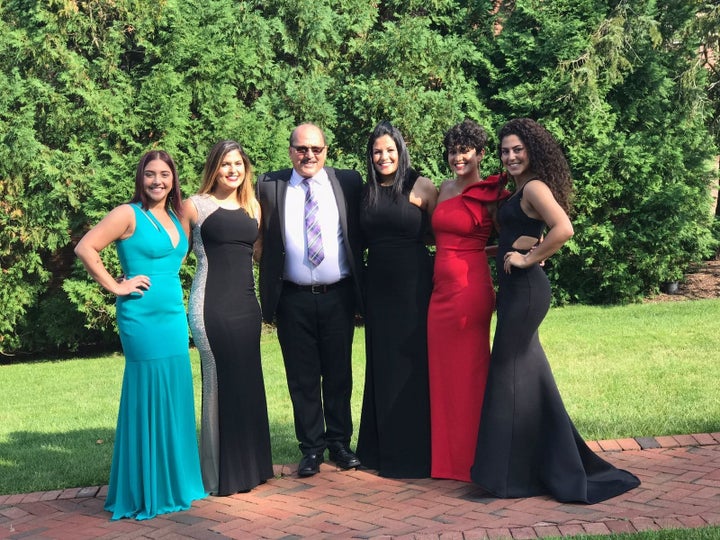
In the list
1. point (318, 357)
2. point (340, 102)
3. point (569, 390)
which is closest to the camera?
point (318, 357)

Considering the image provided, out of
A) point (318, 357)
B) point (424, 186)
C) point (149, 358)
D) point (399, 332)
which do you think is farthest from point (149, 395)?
point (424, 186)

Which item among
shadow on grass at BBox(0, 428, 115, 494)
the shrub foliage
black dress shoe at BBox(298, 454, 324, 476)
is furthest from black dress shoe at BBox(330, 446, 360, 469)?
the shrub foliage

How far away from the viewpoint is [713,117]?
52.9 ft

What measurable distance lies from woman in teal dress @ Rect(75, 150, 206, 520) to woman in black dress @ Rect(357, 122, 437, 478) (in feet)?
4.42

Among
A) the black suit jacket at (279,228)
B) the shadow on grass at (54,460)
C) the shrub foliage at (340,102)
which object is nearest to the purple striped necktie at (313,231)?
the black suit jacket at (279,228)

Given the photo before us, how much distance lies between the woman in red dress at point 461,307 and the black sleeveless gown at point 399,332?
12 centimetres

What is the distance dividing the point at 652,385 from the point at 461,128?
3926mm

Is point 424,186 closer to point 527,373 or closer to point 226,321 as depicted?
point 527,373

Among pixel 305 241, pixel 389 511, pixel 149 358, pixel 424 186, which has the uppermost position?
pixel 424 186

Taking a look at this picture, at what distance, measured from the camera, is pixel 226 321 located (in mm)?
5754

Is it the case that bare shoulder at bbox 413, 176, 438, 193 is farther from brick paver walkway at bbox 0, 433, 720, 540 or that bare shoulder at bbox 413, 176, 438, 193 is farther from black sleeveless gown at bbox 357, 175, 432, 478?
brick paver walkway at bbox 0, 433, 720, 540

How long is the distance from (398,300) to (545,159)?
4.65 ft

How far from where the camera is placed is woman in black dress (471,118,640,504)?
5375 mm

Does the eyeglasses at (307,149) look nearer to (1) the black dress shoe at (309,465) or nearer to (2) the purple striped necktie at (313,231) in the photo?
(2) the purple striped necktie at (313,231)
